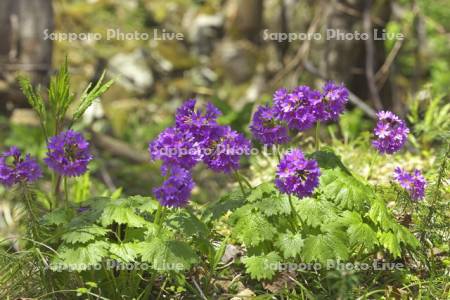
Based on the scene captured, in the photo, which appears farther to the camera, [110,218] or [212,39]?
[212,39]

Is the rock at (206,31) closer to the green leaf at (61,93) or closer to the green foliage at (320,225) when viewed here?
the green leaf at (61,93)

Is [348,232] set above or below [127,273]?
above

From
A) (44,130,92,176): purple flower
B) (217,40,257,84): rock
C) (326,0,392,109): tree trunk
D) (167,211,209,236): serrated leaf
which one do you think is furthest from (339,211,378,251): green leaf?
(217,40,257,84): rock

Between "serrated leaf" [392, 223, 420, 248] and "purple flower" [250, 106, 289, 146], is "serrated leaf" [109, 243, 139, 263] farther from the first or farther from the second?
"serrated leaf" [392, 223, 420, 248]

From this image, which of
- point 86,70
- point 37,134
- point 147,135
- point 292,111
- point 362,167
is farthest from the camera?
point 86,70

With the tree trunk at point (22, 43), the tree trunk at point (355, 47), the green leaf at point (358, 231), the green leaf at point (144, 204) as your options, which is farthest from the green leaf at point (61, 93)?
the tree trunk at point (355, 47)

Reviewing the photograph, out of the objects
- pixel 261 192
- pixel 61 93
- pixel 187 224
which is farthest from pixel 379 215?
pixel 61 93

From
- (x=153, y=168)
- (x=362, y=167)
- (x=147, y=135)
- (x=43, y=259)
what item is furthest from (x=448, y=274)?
(x=147, y=135)

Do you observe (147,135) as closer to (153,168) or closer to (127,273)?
(153,168)
